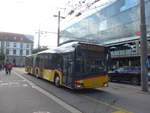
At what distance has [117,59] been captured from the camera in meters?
29.2

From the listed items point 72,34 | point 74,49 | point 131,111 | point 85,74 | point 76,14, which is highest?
point 72,34

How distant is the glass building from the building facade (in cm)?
4900

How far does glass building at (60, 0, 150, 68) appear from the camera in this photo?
23688 mm

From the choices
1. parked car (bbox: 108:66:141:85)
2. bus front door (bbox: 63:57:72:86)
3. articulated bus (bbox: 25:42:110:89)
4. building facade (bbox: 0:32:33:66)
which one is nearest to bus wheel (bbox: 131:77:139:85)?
parked car (bbox: 108:66:141:85)

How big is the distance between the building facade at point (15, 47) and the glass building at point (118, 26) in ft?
161

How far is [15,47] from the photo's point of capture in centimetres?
7612

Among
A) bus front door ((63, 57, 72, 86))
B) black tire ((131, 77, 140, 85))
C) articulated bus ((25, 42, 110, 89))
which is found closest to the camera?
articulated bus ((25, 42, 110, 89))

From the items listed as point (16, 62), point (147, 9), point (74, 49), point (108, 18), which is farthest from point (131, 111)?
point (16, 62)

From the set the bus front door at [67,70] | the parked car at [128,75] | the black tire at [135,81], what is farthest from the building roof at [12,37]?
the bus front door at [67,70]

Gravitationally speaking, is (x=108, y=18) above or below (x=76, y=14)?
above

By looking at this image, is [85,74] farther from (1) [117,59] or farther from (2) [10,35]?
(2) [10,35]

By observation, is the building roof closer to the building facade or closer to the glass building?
the building facade

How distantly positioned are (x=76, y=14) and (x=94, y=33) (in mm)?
17894

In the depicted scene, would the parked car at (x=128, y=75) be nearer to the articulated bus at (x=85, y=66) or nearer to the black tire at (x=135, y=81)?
the black tire at (x=135, y=81)
